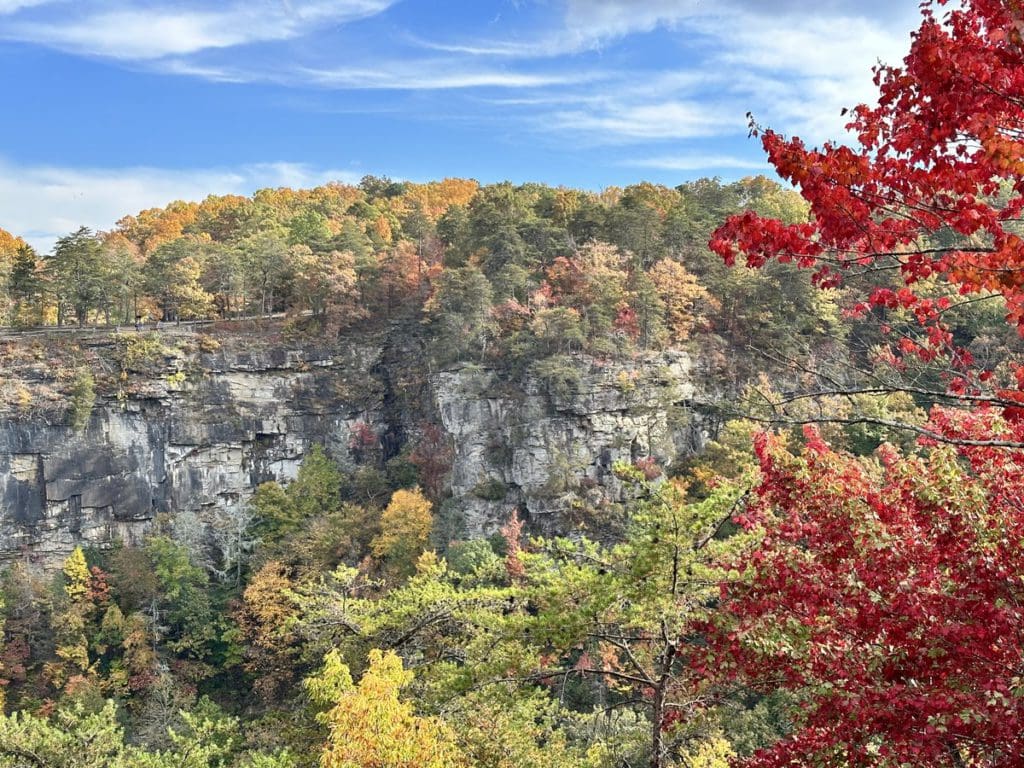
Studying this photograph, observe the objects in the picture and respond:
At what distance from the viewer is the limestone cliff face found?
27.4m

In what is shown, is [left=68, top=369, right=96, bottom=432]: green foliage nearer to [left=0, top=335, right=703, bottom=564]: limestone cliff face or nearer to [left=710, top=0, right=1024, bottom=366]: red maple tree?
[left=0, top=335, right=703, bottom=564]: limestone cliff face

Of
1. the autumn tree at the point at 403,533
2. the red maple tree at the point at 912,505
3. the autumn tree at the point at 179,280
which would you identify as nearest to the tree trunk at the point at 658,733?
the red maple tree at the point at 912,505

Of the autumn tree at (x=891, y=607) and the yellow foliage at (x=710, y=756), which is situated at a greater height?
the autumn tree at (x=891, y=607)

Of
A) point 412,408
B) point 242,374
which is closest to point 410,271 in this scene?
point 412,408

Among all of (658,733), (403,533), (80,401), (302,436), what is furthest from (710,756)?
(80,401)

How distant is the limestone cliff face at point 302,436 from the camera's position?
27375mm

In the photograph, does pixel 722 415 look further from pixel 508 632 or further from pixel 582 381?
pixel 508 632

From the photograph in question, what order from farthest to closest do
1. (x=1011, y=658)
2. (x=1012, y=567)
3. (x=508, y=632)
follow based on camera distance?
(x=508, y=632), (x=1012, y=567), (x=1011, y=658)

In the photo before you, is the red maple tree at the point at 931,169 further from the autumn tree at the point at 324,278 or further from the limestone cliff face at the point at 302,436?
the autumn tree at the point at 324,278

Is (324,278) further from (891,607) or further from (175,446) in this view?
(891,607)

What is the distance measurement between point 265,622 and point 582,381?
47.5 ft

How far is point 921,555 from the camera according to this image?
15.5 feet

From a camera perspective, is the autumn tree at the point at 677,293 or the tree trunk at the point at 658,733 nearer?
the tree trunk at the point at 658,733

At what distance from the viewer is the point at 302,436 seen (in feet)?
111
